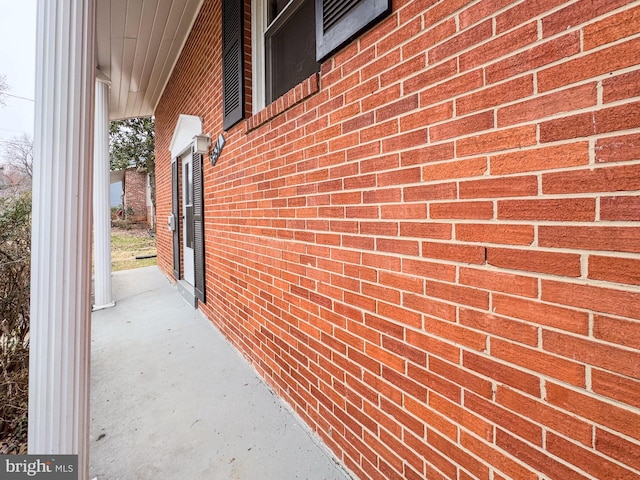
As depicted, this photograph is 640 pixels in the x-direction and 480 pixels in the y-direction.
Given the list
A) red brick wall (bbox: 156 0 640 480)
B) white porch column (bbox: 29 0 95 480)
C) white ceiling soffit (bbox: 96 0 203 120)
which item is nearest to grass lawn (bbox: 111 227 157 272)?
white ceiling soffit (bbox: 96 0 203 120)

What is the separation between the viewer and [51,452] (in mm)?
1250

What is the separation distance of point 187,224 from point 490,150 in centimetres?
481

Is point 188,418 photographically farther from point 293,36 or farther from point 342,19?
point 293,36

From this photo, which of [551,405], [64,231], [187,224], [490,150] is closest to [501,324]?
[551,405]

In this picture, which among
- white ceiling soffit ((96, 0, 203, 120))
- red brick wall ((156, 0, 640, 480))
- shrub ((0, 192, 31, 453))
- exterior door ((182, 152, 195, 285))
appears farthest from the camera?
exterior door ((182, 152, 195, 285))

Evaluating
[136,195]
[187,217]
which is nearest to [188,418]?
[187,217]

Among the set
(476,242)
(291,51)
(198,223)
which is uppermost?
(291,51)

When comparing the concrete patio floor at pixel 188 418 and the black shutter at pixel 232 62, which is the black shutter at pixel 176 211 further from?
the black shutter at pixel 232 62

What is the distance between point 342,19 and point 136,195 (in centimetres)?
2142

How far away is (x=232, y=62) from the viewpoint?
287cm

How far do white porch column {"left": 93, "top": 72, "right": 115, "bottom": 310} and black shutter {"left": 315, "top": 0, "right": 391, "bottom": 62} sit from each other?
13.8ft

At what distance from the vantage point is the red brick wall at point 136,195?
1917cm

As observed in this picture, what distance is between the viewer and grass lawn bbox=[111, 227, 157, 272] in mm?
9398

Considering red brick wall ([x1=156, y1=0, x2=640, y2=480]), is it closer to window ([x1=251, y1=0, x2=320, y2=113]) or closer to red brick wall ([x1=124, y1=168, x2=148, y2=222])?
window ([x1=251, y1=0, x2=320, y2=113])
